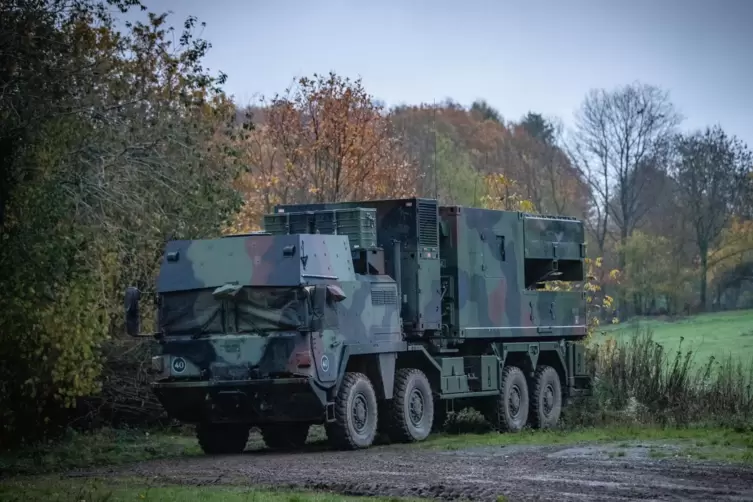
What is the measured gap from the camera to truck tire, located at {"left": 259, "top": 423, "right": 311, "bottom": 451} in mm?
22391

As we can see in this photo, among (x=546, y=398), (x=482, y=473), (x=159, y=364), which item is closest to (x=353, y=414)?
(x=159, y=364)

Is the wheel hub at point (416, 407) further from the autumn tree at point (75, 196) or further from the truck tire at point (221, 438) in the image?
the autumn tree at point (75, 196)

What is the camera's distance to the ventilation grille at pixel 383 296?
71.0 ft

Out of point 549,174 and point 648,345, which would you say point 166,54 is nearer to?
point 648,345

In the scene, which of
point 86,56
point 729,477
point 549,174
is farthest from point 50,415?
point 549,174

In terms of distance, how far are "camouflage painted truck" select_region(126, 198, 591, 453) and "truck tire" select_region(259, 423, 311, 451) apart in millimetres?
23

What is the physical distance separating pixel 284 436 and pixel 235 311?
10.3ft

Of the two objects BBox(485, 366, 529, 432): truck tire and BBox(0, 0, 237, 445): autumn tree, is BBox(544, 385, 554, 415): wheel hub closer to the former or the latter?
BBox(485, 366, 529, 432): truck tire

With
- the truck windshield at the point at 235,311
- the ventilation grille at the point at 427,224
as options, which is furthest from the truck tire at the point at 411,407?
the truck windshield at the point at 235,311

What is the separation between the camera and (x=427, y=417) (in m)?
22.9

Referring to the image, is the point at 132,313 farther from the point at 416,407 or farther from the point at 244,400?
the point at 416,407

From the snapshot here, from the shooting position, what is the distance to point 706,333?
47.0m

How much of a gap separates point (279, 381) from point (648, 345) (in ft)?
34.8

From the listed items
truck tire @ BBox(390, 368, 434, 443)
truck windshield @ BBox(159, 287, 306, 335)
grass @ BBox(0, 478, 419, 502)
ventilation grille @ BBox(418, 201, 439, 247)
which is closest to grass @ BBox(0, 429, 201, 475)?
truck windshield @ BBox(159, 287, 306, 335)
